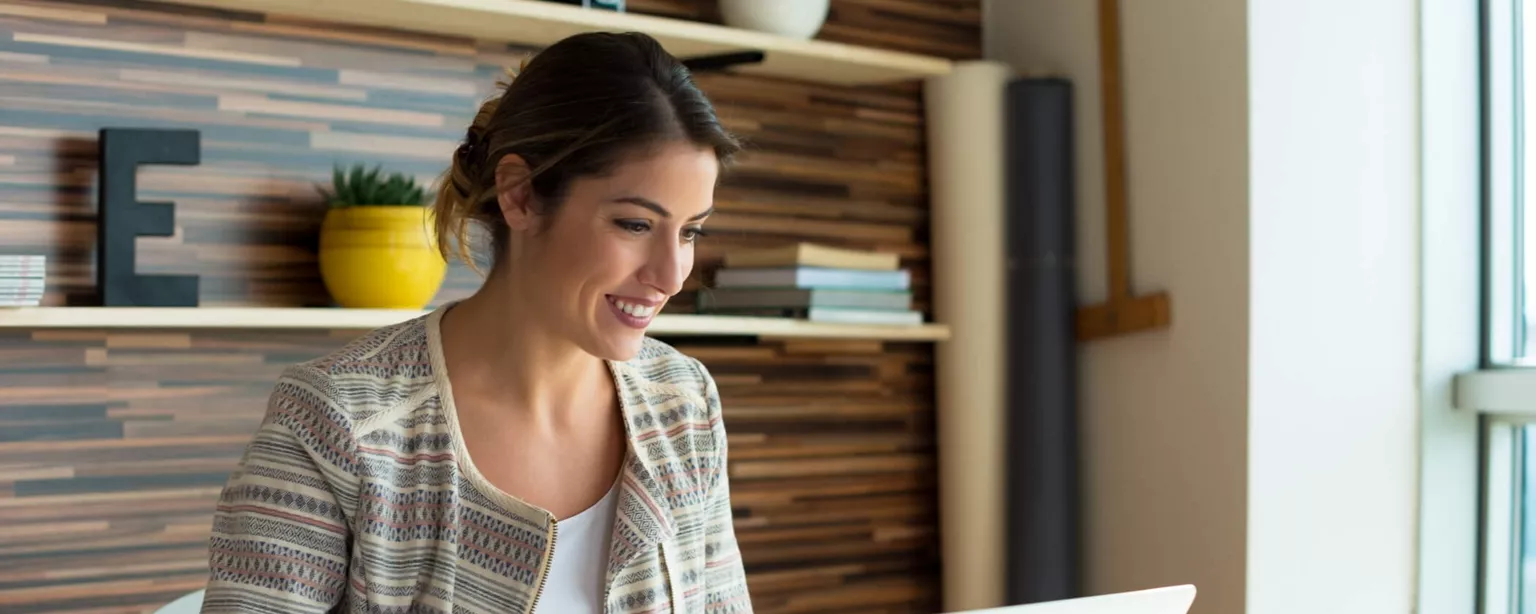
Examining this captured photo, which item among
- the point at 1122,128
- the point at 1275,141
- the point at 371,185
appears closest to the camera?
the point at 371,185

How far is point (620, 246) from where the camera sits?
5.05 feet

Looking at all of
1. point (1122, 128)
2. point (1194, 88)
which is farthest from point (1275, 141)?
point (1122, 128)

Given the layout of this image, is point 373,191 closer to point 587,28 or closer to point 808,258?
point 587,28

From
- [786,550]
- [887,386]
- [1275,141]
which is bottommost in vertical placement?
[786,550]

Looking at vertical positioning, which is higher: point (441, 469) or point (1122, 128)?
point (1122, 128)

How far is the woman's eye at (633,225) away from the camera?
1541 millimetres

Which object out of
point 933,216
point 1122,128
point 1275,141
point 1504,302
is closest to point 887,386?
point 933,216

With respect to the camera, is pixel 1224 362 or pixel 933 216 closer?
pixel 1224 362

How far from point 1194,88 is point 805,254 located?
2.66 feet

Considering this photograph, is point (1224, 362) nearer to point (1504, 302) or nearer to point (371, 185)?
point (1504, 302)

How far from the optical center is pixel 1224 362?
2768 mm

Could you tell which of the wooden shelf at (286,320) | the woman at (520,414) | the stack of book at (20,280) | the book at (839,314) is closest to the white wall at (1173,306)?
the book at (839,314)

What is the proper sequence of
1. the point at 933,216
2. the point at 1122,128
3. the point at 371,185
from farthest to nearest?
the point at 933,216 < the point at 1122,128 < the point at 371,185

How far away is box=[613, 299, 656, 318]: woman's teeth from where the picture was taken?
156 cm
